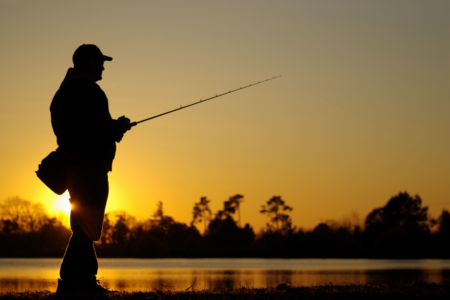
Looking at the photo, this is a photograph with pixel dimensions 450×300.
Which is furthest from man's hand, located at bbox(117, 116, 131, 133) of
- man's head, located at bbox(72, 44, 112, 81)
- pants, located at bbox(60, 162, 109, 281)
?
man's head, located at bbox(72, 44, 112, 81)

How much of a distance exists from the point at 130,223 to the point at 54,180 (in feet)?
288

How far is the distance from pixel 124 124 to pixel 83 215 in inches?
A: 40.3

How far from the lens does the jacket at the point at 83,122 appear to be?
541cm

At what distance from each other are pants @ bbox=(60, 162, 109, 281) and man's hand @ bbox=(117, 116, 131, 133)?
0.47 m

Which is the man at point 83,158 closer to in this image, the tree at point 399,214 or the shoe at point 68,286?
the shoe at point 68,286

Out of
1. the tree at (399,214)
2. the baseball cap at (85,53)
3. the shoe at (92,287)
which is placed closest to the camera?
the shoe at (92,287)

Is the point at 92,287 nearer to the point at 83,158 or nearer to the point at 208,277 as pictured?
the point at 83,158

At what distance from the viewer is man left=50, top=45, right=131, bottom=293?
213 inches

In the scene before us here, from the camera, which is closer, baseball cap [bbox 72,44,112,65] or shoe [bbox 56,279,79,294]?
shoe [bbox 56,279,79,294]

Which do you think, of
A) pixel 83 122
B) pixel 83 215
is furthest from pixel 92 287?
pixel 83 122

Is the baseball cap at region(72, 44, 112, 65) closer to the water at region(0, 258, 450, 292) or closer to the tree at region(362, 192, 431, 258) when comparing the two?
the water at region(0, 258, 450, 292)

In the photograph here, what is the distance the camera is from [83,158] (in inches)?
215

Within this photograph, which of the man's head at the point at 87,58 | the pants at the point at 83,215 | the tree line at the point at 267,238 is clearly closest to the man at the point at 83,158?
the pants at the point at 83,215

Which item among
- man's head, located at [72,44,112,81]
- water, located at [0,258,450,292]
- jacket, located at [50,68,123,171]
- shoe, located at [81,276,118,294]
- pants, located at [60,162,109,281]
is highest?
man's head, located at [72,44,112,81]
